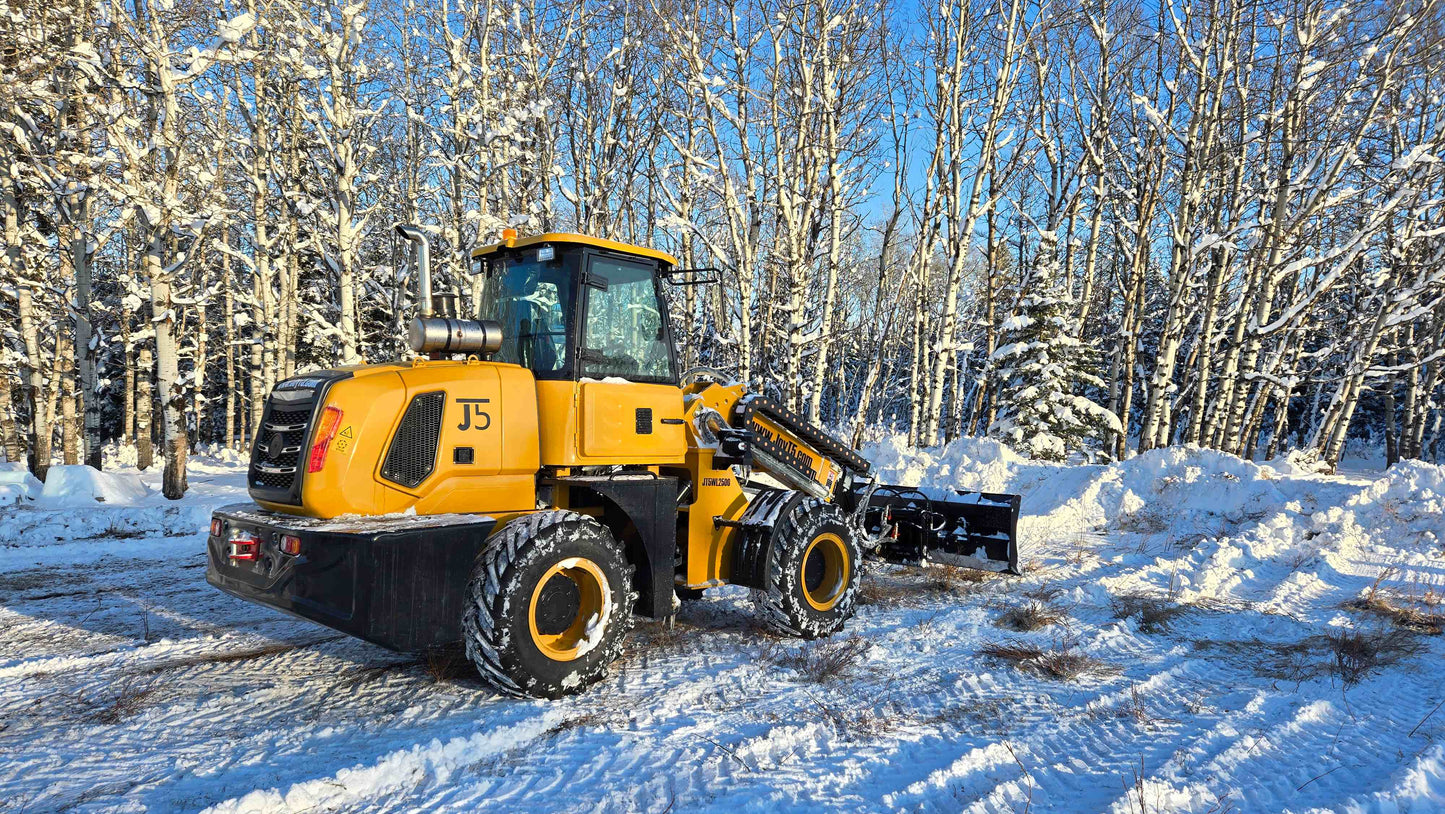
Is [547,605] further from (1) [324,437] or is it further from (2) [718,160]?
(2) [718,160]

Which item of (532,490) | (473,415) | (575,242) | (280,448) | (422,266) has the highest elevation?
(575,242)

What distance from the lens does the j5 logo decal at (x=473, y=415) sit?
14.5 ft

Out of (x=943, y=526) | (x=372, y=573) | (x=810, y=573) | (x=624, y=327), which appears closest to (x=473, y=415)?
(x=372, y=573)

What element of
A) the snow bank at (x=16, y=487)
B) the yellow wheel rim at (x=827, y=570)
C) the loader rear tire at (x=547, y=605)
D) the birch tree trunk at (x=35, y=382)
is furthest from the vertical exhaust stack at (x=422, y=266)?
the birch tree trunk at (x=35, y=382)

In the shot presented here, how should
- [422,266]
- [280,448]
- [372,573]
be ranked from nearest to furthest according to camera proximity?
[372,573] < [280,448] < [422,266]

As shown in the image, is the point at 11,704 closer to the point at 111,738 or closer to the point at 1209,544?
the point at 111,738

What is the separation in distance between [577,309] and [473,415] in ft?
3.19

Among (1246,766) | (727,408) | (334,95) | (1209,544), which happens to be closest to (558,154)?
(334,95)

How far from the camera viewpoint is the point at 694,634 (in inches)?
227

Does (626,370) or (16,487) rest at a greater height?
(626,370)

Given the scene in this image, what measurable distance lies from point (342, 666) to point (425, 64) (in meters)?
14.2

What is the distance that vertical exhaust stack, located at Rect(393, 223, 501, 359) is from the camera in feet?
15.0

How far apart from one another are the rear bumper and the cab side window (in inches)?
53.4

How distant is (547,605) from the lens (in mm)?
4500
